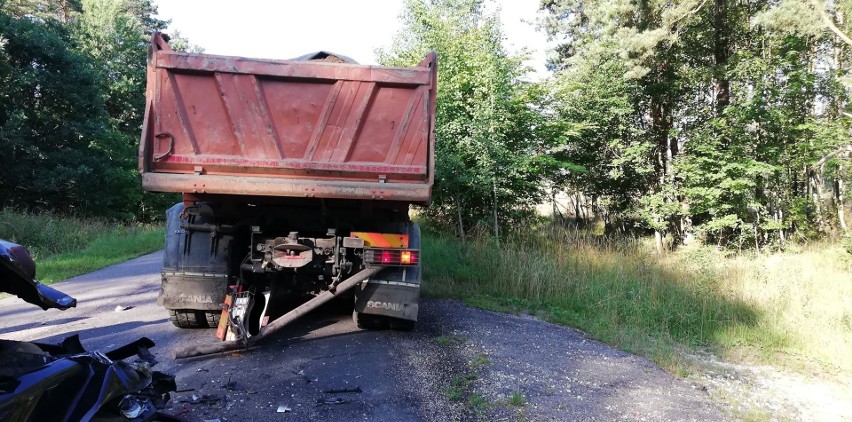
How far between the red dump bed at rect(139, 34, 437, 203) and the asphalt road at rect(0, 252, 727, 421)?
1605 mm

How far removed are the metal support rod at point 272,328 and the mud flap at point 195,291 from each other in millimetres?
593

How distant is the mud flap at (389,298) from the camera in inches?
222

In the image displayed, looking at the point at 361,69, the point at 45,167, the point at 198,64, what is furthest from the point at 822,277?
the point at 45,167

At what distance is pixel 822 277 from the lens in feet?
33.5

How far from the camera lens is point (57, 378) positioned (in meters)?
2.21

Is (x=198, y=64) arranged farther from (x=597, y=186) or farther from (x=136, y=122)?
(x=136, y=122)

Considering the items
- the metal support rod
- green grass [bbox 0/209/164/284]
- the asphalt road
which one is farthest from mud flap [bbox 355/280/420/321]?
green grass [bbox 0/209/164/284]

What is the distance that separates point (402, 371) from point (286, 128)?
2.52 meters

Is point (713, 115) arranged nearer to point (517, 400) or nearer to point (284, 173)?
point (517, 400)

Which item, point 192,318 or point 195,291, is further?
point 192,318

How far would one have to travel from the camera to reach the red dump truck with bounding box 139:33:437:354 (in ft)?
15.9

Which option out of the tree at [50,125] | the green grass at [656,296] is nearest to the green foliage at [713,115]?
the green grass at [656,296]

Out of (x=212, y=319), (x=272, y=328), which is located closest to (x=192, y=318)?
(x=212, y=319)

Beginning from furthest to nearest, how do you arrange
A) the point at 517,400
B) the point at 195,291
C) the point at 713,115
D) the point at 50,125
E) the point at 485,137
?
the point at 50,125 < the point at 713,115 < the point at 485,137 < the point at 195,291 < the point at 517,400
